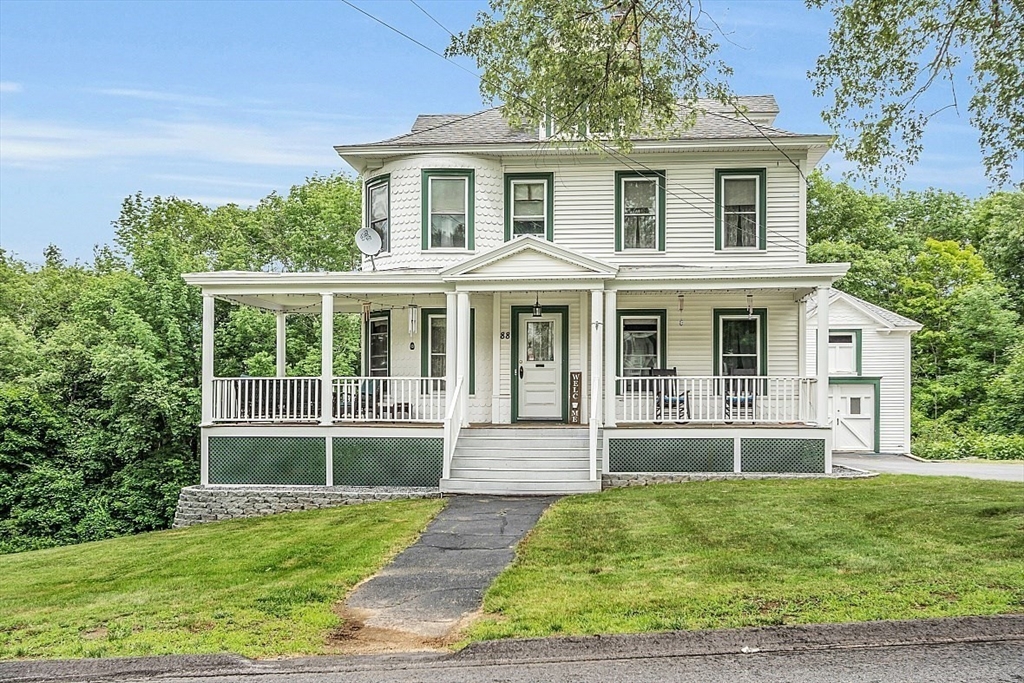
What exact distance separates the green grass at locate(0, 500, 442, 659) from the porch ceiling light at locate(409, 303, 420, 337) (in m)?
4.12

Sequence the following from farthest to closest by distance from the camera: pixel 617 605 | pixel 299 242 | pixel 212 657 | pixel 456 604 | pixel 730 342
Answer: pixel 299 242 < pixel 730 342 < pixel 456 604 < pixel 617 605 < pixel 212 657

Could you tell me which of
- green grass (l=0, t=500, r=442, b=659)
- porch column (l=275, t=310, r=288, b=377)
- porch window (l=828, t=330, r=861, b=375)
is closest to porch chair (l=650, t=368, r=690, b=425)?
green grass (l=0, t=500, r=442, b=659)

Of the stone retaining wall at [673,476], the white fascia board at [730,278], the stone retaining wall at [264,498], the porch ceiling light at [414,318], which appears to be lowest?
the stone retaining wall at [264,498]

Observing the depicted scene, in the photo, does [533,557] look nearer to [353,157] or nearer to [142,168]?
[353,157]

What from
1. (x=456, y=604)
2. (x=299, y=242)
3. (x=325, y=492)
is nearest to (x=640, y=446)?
(x=325, y=492)

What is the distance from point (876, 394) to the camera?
21.7 metres

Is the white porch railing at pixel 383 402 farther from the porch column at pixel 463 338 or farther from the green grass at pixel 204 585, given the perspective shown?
the green grass at pixel 204 585

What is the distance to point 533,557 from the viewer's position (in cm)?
863

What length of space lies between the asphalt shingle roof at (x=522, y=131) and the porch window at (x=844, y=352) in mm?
6790

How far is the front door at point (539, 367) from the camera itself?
53.3ft

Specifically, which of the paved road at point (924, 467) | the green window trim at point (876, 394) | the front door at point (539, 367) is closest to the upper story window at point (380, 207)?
the front door at point (539, 367)

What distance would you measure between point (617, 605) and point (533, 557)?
7.21ft

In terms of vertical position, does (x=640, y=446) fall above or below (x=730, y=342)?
below

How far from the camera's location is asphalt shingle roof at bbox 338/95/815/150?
1602cm
